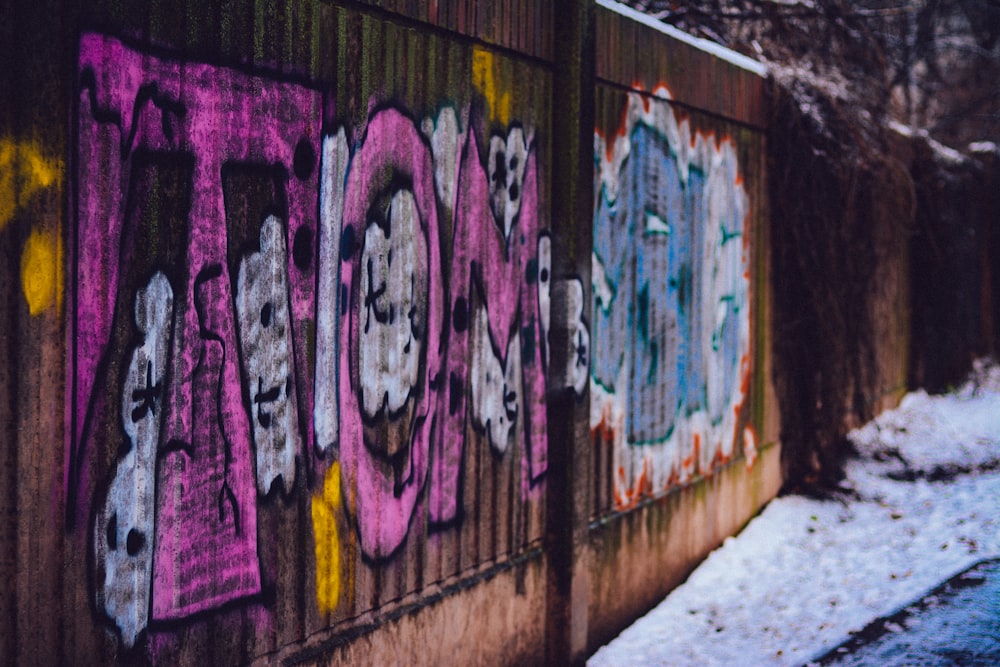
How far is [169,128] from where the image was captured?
9.53 feet

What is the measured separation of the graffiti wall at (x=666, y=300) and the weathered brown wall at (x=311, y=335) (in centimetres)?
11

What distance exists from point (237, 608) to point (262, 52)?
180 centimetres

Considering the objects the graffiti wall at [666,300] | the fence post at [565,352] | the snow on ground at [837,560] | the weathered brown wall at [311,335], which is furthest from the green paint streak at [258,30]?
the snow on ground at [837,560]

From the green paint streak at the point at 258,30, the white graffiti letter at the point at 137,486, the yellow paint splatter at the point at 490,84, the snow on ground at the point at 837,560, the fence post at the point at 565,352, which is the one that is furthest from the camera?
the snow on ground at the point at 837,560

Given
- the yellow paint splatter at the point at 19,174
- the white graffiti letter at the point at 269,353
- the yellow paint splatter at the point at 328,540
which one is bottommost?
the yellow paint splatter at the point at 328,540

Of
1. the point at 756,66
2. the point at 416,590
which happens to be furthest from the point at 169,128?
the point at 756,66

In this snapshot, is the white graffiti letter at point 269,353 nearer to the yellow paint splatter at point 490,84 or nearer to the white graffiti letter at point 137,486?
the white graffiti letter at point 137,486

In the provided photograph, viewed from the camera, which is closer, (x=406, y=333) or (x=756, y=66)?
(x=406, y=333)

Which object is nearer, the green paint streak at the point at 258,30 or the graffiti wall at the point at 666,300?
the green paint streak at the point at 258,30

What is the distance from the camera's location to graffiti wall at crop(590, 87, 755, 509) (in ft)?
18.1

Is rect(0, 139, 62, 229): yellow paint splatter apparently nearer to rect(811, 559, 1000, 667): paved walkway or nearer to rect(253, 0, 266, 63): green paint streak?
rect(253, 0, 266, 63): green paint streak

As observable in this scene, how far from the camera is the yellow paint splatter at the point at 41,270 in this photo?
2.50 metres

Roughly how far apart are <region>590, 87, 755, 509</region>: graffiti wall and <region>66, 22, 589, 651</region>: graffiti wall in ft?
2.48

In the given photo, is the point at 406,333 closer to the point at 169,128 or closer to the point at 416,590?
the point at 416,590
